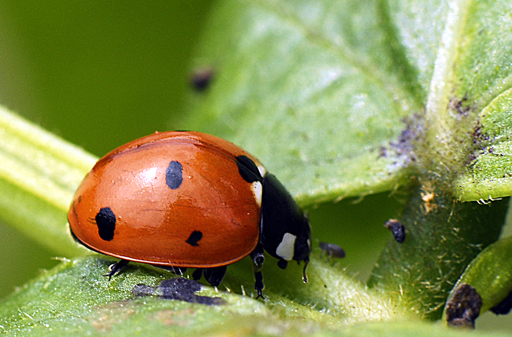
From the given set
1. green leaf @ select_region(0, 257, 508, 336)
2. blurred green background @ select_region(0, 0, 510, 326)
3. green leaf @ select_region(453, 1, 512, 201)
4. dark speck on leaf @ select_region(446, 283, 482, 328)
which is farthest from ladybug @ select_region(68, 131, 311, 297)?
blurred green background @ select_region(0, 0, 510, 326)

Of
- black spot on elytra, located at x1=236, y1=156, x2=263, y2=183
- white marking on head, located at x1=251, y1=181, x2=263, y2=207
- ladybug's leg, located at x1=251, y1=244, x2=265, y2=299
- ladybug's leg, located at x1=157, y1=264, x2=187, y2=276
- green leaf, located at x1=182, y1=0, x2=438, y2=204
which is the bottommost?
ladybug's leg, located at x1=157, y1=264, x2=187, y2=276

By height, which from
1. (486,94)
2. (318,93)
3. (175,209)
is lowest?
(175,209)

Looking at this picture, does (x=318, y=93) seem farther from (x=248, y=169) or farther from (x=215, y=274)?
(x=215, y=274)

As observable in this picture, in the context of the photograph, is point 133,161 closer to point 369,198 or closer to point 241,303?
point 241,303

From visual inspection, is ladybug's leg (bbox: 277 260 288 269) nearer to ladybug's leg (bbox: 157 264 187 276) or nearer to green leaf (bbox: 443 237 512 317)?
ladybug's leg (bbox: 157 264 187 276)

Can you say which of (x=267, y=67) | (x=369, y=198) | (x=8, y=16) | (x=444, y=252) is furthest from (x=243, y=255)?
(x=8, y=16)

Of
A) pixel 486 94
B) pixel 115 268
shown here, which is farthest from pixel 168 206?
pixel 486 94
